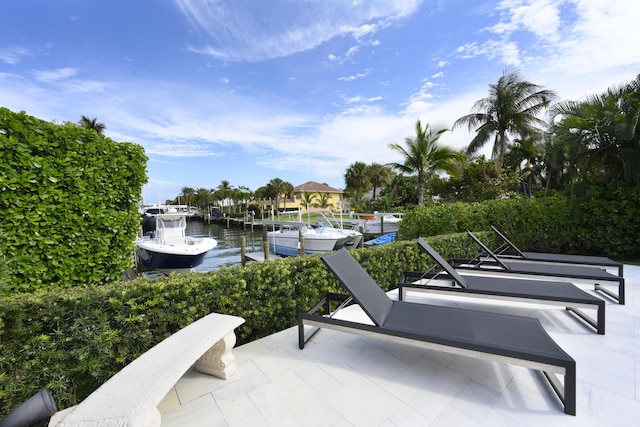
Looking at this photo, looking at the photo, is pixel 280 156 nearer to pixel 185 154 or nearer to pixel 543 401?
pixel 185 154

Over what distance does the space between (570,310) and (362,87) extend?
1080 centimetres

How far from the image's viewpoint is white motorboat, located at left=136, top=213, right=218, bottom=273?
432 inches

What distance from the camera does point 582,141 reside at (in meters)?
8.04

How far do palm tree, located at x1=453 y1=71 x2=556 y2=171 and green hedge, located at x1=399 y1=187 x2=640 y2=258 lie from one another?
1068cm

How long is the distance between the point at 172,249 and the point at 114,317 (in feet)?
30.7

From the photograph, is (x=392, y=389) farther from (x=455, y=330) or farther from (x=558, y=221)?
(x=558, y=221)

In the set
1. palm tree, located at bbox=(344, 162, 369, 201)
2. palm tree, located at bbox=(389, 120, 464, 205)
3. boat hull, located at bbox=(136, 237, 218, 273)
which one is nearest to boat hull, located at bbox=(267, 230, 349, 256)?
boat hull, located at bbox=(136, 237, 218, 273)

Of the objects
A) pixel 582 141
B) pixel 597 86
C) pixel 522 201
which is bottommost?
pixel 522 201

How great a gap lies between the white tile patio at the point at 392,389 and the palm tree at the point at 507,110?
18.1m

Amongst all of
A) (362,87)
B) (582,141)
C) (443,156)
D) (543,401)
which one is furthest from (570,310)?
(443,156)

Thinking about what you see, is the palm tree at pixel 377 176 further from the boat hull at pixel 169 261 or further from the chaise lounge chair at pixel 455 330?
the chaise lounge chair at pixel 455 330

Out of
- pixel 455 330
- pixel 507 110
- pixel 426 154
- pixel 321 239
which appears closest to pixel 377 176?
pixel 507 110

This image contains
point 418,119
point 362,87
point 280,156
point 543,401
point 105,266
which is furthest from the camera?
point 280,156

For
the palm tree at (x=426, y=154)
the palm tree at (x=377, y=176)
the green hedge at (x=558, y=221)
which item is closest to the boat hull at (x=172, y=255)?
the green hedge at (x=558, y=221)
